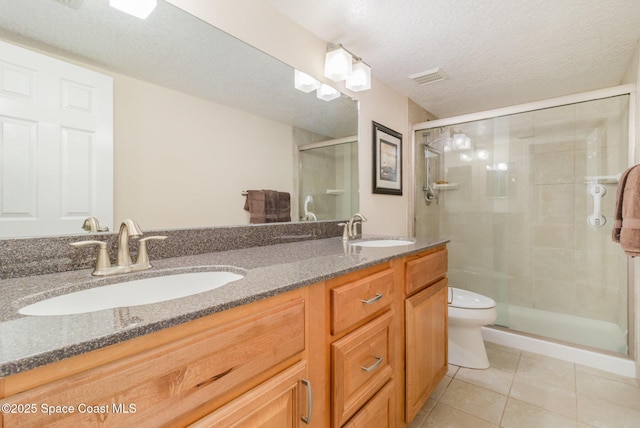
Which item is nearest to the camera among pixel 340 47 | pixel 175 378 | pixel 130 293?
pixel 175 378

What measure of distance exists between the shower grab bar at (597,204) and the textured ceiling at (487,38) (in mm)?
819

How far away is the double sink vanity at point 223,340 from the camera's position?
40cm

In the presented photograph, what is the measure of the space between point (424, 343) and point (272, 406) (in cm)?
92

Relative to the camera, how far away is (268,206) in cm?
145

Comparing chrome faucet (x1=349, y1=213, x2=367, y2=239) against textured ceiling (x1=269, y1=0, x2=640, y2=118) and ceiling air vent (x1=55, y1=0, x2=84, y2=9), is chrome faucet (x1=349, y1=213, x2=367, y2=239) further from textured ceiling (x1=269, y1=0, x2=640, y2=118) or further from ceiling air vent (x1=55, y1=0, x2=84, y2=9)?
ceiling air vent (x1=55, y1=0, x2=84, y2=9)

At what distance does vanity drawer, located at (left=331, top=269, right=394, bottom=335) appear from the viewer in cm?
86

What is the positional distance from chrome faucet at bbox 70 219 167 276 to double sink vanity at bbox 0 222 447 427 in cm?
4

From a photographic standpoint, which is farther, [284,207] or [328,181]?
[328,181]

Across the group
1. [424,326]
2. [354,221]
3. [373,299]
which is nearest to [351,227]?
[354,221]

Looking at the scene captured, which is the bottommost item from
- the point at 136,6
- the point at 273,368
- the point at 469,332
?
the point at 469,332

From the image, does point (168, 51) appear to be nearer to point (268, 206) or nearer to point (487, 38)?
point (268, 206)

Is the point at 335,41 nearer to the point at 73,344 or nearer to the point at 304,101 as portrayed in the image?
the point at 304,101

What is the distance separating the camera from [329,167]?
1.83 meters

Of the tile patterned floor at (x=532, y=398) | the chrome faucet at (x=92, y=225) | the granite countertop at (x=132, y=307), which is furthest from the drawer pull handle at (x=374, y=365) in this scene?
the chrome faucet at (x=92, y=225)
